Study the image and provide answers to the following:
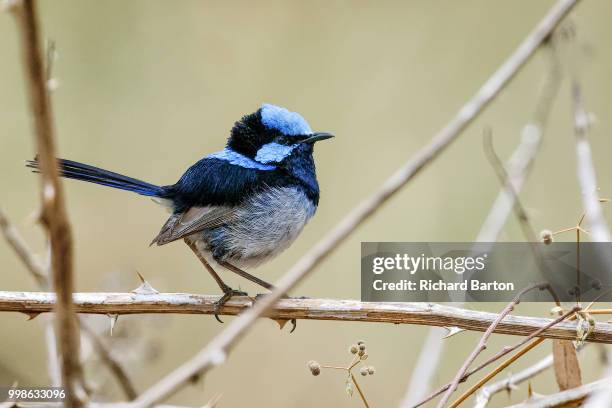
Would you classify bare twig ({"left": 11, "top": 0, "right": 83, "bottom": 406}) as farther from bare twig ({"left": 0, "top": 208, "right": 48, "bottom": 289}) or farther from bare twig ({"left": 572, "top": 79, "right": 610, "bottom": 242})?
bare twig ({"left": 572, "top": 79, "right": 610, "bottom": 242})

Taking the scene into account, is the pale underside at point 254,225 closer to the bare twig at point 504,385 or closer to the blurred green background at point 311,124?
the blurred green background at point 311,124

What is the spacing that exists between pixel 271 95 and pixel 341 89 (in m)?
0.76

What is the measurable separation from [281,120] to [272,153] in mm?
168

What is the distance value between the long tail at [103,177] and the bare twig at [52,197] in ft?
7.09

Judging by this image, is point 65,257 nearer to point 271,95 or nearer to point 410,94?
point 271,95

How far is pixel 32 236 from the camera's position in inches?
202

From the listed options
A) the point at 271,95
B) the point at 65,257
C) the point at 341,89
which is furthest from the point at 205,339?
the point at 65,257

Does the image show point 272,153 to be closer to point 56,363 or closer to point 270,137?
point 270,137

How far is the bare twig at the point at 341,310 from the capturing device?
→ 2171mm

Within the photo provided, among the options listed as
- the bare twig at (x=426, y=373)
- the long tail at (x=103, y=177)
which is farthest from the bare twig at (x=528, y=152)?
the long tail at (x=103, y=177)

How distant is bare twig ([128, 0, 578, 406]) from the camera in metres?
0.89

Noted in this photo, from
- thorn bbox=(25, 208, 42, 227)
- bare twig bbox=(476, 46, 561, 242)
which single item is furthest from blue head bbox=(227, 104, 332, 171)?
thorn bbox=(25, 208, 42, 227)

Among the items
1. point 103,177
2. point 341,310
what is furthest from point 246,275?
point 341,310

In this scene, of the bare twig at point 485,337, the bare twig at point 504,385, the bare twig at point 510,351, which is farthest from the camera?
the bare twig at point 504,385
